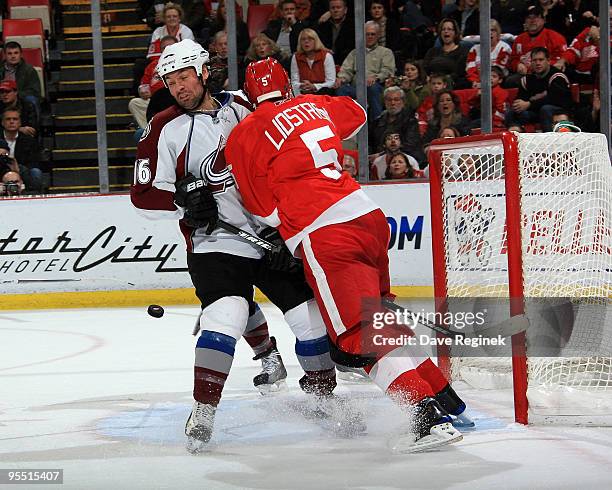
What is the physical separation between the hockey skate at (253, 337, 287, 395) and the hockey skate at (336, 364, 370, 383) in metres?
0.30

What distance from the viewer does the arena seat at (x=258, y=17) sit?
681cm

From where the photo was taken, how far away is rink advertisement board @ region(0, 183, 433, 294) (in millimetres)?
6570

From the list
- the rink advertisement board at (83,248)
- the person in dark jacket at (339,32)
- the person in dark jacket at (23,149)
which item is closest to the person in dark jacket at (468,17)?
the person in dark jacket at (339,32)

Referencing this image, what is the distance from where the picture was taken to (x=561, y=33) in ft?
22.4

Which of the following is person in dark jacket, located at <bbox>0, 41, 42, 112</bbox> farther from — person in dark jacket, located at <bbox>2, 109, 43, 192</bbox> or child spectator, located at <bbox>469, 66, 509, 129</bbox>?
child spectator, located at <bbox>469, 66, 509, 129</bbox>

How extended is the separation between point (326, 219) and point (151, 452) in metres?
0.81

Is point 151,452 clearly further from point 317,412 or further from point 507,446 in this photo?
point 507,446

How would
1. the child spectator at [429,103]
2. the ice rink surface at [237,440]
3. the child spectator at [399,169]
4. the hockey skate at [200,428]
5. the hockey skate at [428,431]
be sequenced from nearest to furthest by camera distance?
the ice rink surface at [237,440]
the hockey skate at [428,431]
the hockey skate at [200,428]
the child spectator at [399,169]
the child spectator at [429,103]

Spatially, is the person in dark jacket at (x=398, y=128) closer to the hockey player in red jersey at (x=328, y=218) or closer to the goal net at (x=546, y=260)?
the goal net at (x=546, y=260)

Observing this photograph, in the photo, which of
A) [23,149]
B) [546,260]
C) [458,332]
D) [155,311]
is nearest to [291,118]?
[458,332]

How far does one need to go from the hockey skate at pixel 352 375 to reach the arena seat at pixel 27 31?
497 cm

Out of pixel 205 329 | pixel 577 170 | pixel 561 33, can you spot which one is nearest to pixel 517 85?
pixel 561 33

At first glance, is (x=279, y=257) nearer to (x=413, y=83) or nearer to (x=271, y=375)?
(x=271, y=375)

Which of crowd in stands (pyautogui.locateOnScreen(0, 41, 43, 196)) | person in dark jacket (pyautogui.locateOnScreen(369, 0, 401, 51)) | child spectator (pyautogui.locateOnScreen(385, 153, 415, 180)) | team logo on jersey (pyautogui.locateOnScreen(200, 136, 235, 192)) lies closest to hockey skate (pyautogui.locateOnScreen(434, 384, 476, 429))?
team logo on jersey (pyautogui.locateOnScreen(200, 136, 235, 192))
